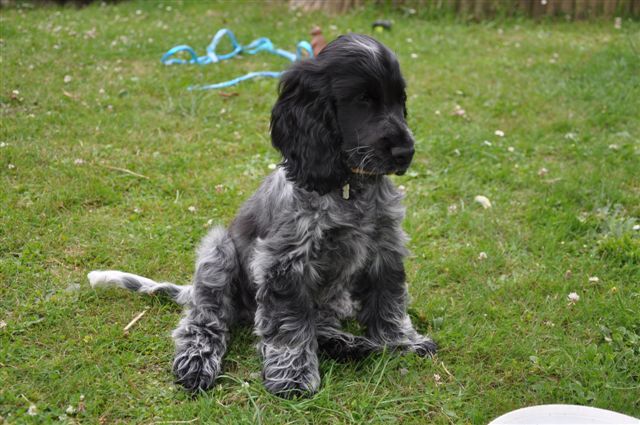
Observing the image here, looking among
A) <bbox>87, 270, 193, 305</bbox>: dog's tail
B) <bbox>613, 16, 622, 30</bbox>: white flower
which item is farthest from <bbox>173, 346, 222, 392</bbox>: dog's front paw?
<bbox>613, 16, 622, 30</bbox>: white flower

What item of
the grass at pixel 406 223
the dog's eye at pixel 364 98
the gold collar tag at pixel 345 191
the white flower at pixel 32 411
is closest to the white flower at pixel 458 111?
the grass at pixel 406 223

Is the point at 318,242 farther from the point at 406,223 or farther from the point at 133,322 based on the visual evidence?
the point at 406,223

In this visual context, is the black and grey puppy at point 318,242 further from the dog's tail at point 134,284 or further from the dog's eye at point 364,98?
the dog's tail at point 134,284

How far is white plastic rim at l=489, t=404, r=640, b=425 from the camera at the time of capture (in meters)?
3.08

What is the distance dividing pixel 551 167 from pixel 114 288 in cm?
A: 404

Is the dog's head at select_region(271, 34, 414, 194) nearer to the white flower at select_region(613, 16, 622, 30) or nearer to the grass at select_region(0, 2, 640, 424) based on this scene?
the grass at select_region(0, 2, 640, 424)

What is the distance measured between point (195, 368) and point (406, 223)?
236cm

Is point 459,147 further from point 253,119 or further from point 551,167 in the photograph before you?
point 253,119

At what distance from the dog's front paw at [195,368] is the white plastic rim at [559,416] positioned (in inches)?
60.1

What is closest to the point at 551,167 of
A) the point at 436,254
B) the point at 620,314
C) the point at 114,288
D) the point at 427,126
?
the point at 427,126

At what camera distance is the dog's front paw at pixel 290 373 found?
11.7ft

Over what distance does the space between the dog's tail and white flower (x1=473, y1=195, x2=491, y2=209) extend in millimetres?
2666

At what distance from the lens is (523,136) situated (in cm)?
677

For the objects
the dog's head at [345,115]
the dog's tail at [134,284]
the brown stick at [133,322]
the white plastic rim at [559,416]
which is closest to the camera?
the white plastic rim at [559,416]
